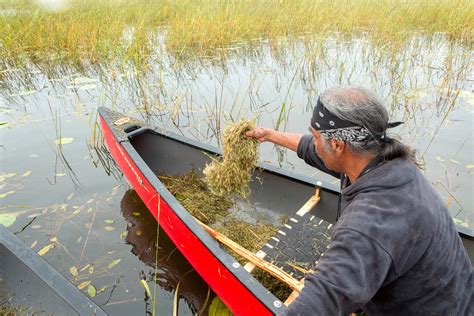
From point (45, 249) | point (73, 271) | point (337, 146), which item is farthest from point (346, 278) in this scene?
point (45, 249)

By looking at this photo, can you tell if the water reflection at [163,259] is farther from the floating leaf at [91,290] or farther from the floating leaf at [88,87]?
the floating leaf at [88,87]

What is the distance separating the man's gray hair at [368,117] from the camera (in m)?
1.67

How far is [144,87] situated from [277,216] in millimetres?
3976

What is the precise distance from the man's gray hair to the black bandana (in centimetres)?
1

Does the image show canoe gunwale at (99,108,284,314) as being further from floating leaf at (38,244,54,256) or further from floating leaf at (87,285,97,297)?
floating leaf at (38,244,54,256)

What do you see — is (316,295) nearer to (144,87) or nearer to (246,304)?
(246,304)

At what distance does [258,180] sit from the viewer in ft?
12.3

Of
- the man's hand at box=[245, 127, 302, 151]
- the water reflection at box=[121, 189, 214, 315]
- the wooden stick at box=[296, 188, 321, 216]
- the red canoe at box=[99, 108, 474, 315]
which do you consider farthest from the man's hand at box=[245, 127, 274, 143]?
the water reflection at box=[121, 189, 214, 315]

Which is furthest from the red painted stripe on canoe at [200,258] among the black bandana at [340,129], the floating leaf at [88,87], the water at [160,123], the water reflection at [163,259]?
the floating leaf at [88,87]

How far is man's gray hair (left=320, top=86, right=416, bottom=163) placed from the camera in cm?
167

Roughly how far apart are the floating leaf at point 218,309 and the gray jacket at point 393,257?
4.59 feet

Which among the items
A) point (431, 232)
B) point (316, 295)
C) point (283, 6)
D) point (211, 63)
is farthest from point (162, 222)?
point (283, 6)

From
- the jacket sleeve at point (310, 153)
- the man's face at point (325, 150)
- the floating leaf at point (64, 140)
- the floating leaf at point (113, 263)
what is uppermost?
the man's face at point (325, 150)

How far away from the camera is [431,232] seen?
150 cm
